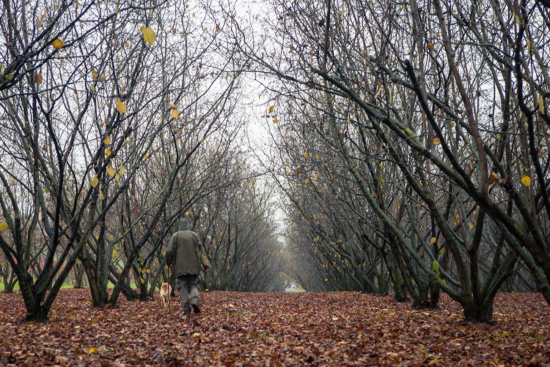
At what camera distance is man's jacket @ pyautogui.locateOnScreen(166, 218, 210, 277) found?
7766mm

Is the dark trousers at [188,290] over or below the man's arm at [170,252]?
below

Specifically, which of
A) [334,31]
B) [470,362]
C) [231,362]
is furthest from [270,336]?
[334,31]

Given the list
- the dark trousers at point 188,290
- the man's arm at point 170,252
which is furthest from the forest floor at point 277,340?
the man's arm at point 170,252

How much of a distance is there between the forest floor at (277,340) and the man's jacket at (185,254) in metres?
1.01

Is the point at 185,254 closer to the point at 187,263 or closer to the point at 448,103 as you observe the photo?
the point at 187,263

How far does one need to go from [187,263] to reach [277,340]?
3275 mm

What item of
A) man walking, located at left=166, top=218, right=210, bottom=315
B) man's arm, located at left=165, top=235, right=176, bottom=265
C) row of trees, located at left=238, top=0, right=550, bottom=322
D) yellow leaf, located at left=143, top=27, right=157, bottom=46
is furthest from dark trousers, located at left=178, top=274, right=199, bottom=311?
yellow leaf, located at left=143, top=27, right=157, bottom=46

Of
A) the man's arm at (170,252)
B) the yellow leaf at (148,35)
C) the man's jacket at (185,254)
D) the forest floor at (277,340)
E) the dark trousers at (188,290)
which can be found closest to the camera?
the yellow leaf at (148,35)

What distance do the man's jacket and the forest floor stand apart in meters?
1.01

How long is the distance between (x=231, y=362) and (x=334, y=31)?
495 cm

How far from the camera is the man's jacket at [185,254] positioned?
7.77 metres

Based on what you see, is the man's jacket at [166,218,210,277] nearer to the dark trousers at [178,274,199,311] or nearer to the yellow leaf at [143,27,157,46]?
the dark trousers at [178,274,199,311]

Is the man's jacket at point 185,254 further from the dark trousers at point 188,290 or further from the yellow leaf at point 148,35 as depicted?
the yellow leaf at point 148,35

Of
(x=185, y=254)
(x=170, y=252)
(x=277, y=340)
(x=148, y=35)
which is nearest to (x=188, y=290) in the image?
(x=185, y=254)
